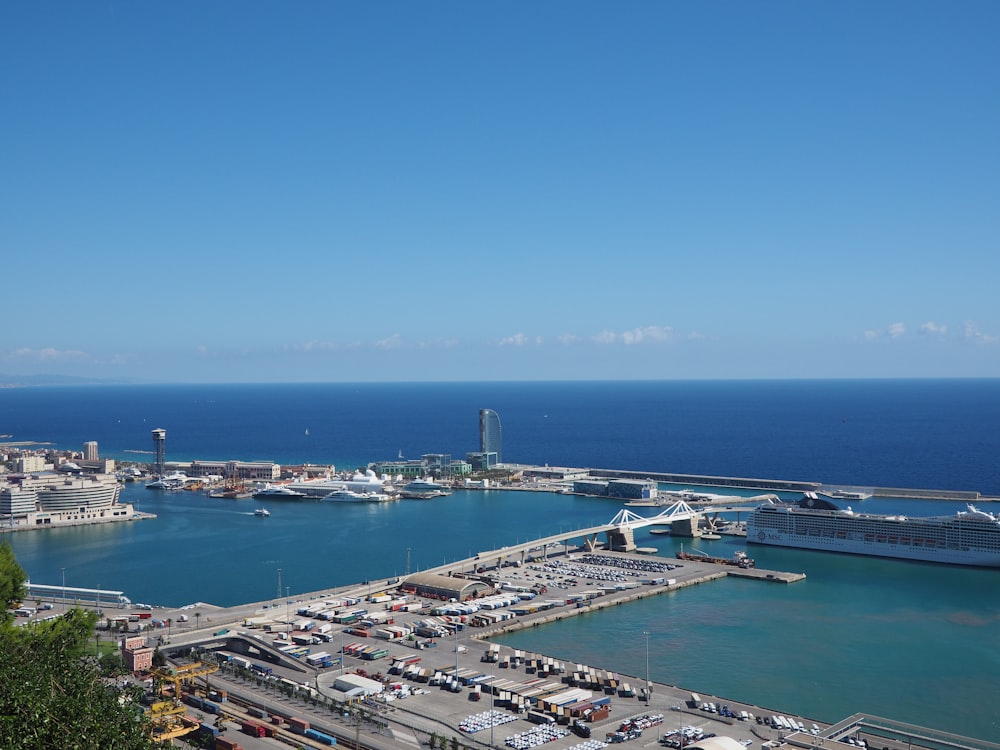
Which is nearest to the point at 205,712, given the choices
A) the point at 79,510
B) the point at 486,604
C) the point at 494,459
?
the point at 486,604

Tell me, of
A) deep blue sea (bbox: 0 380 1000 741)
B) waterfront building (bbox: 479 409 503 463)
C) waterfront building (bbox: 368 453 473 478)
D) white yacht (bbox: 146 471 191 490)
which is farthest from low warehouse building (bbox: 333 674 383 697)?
waterfront building (bbox: 479 409 503 463)

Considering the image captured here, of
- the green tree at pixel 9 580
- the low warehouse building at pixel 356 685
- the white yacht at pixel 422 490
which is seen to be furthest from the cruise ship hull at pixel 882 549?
the green tree at pixel 9 580

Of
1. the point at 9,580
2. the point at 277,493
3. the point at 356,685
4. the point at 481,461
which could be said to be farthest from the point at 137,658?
the point at 481,461

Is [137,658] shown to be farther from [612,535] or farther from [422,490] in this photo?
[422,490]

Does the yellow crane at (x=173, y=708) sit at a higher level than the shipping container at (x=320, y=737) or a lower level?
higher

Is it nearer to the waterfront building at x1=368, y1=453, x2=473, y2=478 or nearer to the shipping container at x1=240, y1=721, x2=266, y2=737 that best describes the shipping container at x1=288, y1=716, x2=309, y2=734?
the shipping container at x1=240, y1=721, x2=266, y2=737

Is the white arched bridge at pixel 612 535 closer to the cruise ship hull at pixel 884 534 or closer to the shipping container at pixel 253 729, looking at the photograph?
Result: the cruise ship hull at pixel 884 534
